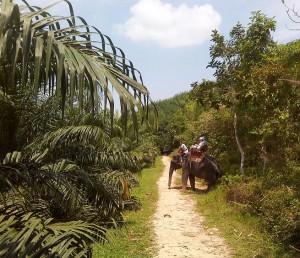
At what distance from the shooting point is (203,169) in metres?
10.8

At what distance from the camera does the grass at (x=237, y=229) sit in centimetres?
564

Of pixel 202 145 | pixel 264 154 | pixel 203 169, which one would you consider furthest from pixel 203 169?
pixel 264 154

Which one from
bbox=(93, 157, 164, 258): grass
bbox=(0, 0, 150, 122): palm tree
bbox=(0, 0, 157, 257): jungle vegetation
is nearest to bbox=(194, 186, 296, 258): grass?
bbox=(93, 157, 164, 258): grass

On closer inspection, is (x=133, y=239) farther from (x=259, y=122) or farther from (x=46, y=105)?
(x=259, y=122)

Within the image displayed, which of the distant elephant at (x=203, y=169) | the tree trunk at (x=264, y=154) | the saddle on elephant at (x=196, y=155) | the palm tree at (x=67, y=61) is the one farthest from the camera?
the saddle on elephant at (x=196, y=155)

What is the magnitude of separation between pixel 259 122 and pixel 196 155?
2339 mm

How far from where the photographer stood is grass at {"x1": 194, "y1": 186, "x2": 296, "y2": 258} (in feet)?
18.5

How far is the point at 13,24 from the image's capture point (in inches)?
79.4

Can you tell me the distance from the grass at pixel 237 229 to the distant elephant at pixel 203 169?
1.02 meters

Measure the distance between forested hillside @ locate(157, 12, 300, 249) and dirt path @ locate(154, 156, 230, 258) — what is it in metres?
0.96

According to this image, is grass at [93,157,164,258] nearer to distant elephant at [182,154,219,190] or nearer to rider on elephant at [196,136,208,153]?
distant elephant at [182,154,219,190]

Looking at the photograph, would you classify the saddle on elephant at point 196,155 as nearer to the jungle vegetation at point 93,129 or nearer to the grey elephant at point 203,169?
the grey elephant at point 203,169

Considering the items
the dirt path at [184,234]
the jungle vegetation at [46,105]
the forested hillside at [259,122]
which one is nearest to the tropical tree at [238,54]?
the forested hillside at [259,122]

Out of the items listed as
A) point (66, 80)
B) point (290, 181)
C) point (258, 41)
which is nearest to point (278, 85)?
point (290, 181)
